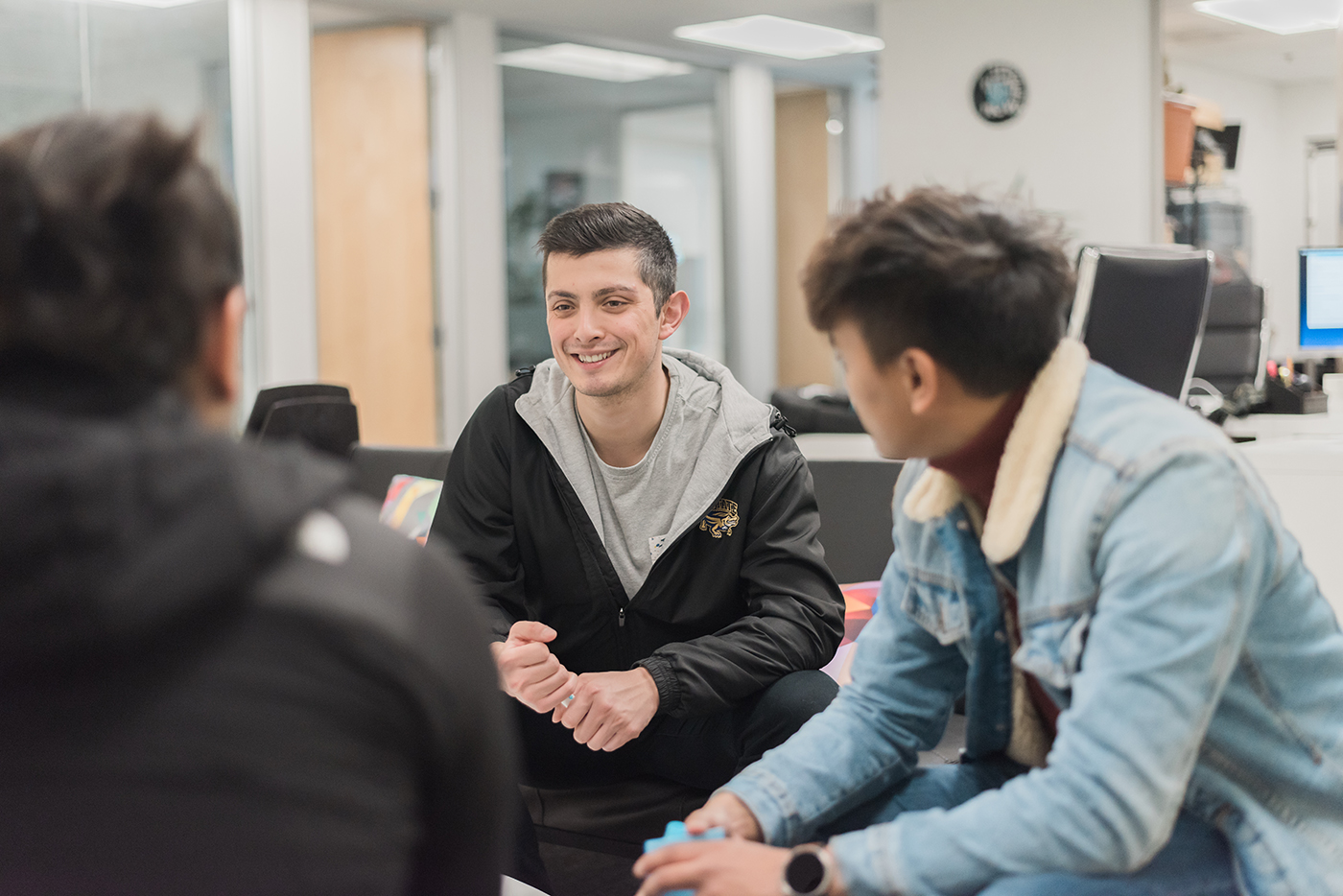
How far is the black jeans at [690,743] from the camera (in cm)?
193

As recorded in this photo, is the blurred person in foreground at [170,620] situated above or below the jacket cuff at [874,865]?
above

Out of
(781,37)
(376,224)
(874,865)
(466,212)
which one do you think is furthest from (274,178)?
(874,865)

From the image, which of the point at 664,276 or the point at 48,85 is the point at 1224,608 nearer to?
the point at 664,276

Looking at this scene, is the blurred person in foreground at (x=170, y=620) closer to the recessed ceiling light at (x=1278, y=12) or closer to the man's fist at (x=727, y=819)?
the man's fist at (x=727, y=819)

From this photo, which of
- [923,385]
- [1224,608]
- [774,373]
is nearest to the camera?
[1224,608]

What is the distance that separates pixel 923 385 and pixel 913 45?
6994 millimetres

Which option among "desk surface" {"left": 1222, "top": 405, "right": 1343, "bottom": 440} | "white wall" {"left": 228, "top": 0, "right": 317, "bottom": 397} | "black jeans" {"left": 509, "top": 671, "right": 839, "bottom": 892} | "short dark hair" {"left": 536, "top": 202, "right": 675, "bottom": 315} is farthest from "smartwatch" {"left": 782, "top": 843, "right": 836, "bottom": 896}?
"white wall" {"left": 228, "top": 0, "right": 317, "bottom": 397}

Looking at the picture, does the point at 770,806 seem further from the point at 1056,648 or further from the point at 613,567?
the point at 613,567

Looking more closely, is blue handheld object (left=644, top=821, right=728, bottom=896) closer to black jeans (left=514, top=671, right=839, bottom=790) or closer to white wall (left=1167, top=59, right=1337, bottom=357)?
black jeans (left=514, top=671, right=839, bottom=790)

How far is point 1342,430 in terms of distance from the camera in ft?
12.3

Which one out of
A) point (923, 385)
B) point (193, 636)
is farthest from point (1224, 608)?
point (193, 636)

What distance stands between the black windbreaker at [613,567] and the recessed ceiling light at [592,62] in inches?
256

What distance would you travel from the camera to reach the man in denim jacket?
1.04m

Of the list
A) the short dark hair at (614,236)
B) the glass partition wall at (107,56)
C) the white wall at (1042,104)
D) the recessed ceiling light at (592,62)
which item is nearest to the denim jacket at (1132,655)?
the short dark hair at (614,236)
